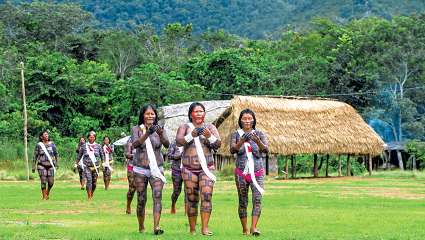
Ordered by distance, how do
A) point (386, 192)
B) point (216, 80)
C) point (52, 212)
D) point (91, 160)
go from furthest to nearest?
point (216, 80), point (386, 192), point (91, 160), point (52, 212)

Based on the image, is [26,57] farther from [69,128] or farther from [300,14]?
[300,14]

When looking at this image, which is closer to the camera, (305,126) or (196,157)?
(196,157)

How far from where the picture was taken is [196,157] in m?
12.9

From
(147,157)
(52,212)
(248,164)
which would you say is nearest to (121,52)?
(52,212)

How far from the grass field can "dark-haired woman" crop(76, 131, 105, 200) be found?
488mm

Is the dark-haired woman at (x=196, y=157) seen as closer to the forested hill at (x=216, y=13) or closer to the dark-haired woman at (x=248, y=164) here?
the dark-haired woman at (x=248, y=164)

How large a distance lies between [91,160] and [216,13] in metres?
81.6

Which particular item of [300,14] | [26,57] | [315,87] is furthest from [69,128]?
[300,14]

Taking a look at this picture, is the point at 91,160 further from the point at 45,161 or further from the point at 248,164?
the point at 248,164

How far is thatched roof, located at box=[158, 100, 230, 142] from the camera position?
4866 centimetres

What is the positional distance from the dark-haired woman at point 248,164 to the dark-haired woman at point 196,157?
0.47 meters

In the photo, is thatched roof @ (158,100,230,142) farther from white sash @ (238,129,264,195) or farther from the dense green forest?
white sash @ (238,129,264,195)

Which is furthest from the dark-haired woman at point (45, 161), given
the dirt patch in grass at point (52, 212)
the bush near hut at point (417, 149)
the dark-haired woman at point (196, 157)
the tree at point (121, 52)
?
the tree at point (121, 52)

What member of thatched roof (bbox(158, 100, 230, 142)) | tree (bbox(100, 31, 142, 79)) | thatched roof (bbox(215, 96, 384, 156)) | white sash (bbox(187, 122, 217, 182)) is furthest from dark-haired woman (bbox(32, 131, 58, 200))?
tree (bbox(100, 31, 142, 79))
